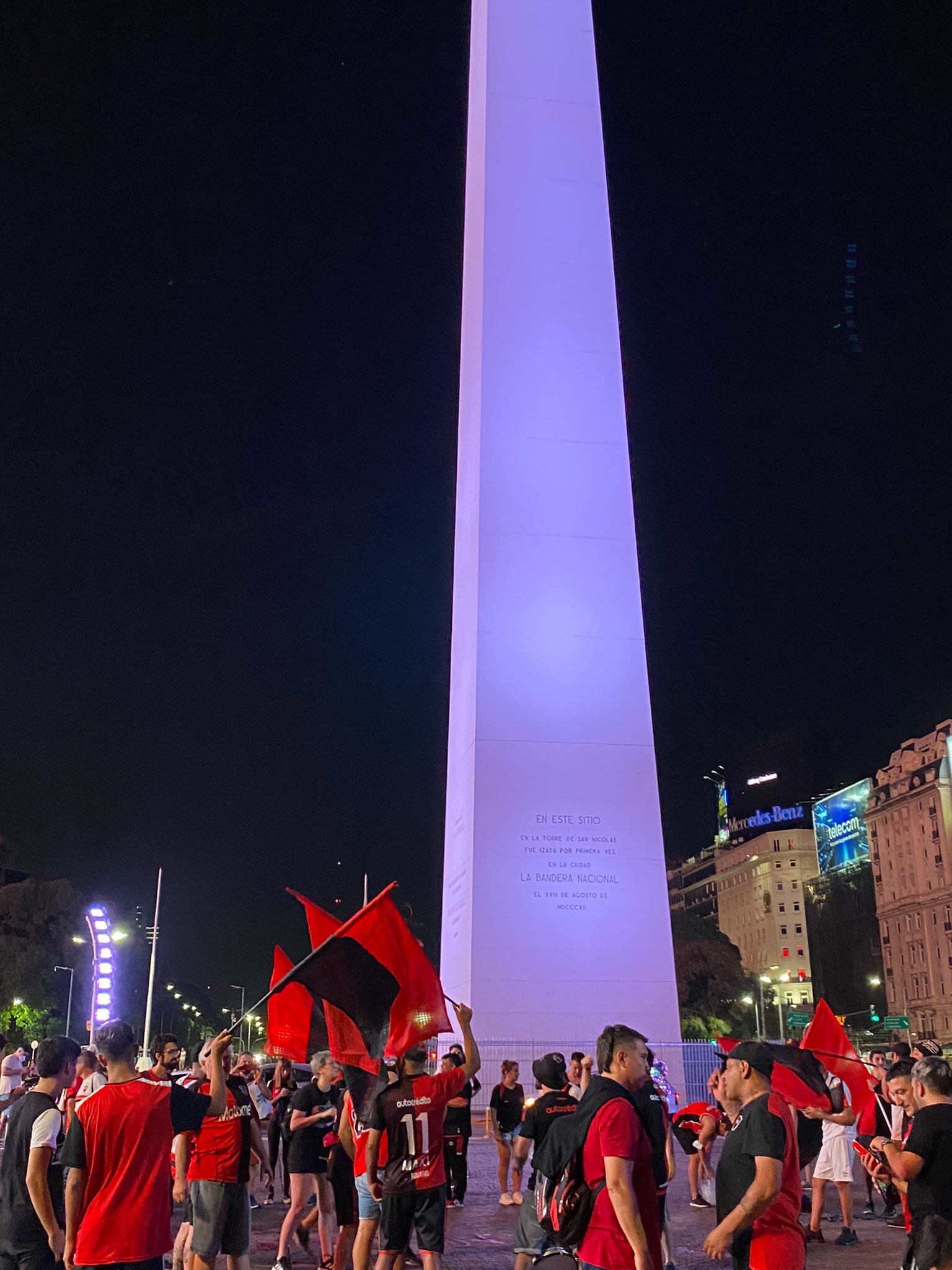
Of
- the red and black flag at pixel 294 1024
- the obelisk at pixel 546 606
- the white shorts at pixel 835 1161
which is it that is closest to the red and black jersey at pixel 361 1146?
the red and black flag at pixel 294 1024

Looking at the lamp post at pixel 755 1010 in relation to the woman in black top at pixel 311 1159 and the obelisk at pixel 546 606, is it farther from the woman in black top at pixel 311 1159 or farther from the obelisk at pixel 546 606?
the woman in black top at pixel 311 1159

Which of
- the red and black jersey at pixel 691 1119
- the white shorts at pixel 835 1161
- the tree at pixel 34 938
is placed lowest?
the white shorts at pixel 835 1161

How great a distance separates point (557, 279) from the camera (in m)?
23.4

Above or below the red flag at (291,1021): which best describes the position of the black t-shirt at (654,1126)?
below

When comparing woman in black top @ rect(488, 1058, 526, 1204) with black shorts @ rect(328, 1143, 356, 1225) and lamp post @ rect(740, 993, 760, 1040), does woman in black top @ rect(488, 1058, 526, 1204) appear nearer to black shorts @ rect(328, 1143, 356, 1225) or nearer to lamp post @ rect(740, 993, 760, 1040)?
black shorts @ rect(328, 1143, 356, 1225)

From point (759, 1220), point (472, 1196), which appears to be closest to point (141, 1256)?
point (759, 1220)

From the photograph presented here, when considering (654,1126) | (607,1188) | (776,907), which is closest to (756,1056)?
(654,1126)

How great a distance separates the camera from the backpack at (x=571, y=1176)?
4367mm

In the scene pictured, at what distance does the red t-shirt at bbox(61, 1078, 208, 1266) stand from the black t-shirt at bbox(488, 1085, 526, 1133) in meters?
7.90

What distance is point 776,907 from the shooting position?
4183 inches

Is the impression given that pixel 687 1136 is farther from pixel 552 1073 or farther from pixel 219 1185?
pixel 219 1185

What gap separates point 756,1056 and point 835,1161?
657 cm

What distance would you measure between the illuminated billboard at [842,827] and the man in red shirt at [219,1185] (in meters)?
85.8

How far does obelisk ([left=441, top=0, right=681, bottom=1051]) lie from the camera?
19.5 metres
